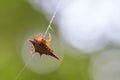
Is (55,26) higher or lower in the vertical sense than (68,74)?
higher

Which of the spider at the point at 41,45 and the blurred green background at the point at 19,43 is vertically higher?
the blurred green background at the point at 19,43

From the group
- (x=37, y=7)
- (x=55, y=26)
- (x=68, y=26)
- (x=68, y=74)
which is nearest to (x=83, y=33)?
(x=68, y=26)

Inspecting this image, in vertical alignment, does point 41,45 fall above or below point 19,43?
below

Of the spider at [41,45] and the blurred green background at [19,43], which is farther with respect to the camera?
the blurred green background at [19,43]

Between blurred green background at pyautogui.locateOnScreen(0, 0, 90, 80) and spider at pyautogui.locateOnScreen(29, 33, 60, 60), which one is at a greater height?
blurred green background at pyautogui.locateOnScreen(0, 0, 90, 80)

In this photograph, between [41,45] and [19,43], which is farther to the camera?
[19,43]

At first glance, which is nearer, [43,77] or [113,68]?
[43,77]

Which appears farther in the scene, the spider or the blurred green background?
the blurred green background

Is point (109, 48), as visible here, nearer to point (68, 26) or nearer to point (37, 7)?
point (68, 26)
